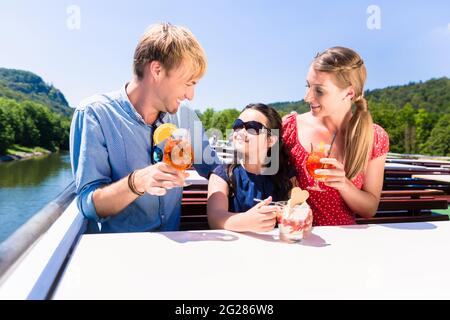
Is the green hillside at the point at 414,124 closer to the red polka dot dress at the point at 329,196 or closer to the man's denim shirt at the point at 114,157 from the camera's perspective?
the red polka dot dress at the point at 329,196

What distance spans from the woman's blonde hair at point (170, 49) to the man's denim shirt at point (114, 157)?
0.23 meters

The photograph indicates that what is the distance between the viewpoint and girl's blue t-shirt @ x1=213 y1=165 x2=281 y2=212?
1921mm

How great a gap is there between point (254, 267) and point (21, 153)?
71661 millimetres

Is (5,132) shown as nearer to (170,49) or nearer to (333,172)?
(170,49)

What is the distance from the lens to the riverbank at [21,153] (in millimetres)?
59844

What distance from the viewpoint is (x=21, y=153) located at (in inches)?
2522

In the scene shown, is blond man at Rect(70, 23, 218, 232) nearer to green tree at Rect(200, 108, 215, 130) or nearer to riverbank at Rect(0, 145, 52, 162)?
green tree at Rect(200, 108, 215, 130)

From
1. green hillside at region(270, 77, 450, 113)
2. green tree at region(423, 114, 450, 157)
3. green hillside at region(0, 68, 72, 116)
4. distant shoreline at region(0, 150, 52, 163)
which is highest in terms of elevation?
Result: green hillside at region(0, 68, 72, 116)

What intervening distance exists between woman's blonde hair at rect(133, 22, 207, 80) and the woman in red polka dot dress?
71 cm

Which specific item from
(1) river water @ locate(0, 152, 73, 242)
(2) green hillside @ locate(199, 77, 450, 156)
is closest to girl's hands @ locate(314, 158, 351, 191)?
(1) river water @ locate(0, 152, 73, 242)

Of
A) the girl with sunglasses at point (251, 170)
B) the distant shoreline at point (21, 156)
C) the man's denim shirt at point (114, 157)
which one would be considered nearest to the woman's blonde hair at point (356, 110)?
the girl with sunglasses at point (251, 170)
